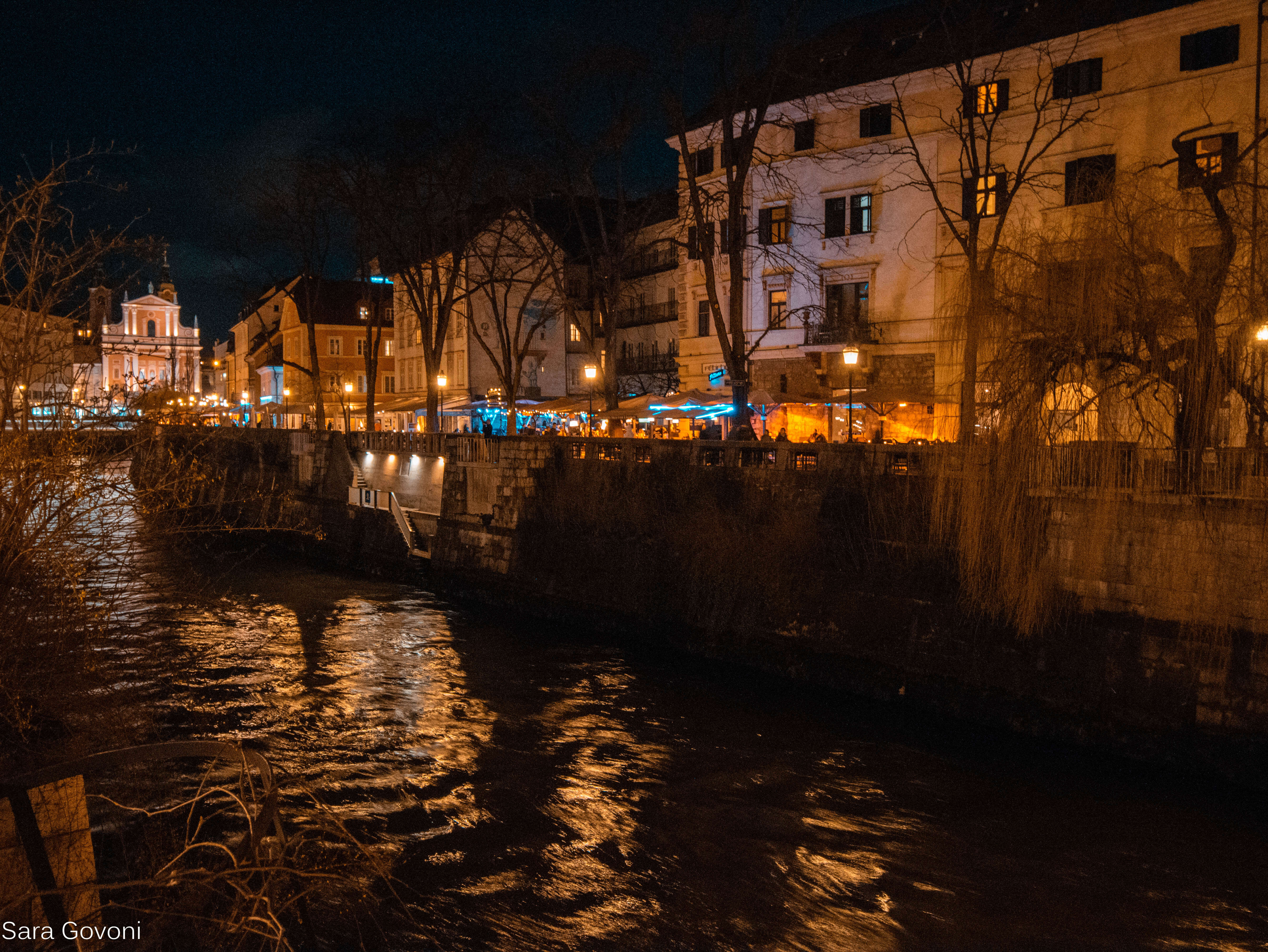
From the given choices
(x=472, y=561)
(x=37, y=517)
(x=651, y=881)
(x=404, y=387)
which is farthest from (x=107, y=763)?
(x=404, y=387)

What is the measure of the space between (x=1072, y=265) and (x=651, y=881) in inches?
401

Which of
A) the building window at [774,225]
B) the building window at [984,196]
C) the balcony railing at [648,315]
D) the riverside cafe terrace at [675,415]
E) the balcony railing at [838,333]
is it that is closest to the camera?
the building window at [984,196]

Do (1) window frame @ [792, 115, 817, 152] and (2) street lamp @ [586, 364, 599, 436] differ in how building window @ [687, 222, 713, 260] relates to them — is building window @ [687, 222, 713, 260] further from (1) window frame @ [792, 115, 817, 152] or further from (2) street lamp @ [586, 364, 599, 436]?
(2) street lamp @ [586, 364, 599, 436]

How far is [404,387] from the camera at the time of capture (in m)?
61.5

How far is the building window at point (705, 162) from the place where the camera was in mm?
35812

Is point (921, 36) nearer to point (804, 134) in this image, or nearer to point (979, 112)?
point (979, 112)

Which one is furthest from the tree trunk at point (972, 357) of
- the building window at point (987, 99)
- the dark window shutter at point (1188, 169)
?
the building window at point (987, 99)

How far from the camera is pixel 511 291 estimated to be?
5006 centimetres

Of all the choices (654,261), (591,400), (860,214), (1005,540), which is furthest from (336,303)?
(1005,540)

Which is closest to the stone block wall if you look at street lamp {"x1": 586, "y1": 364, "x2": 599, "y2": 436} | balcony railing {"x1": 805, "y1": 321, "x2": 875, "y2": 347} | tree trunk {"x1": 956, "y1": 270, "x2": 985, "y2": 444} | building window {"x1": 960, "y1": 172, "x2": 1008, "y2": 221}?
tree trunk {"x1": 956, "y1": 270, "x2": 985, "y2": 444}

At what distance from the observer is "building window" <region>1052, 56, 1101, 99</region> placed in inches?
1073

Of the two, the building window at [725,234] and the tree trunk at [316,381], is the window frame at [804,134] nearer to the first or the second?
the building window at [725,234]

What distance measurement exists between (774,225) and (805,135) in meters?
3.10

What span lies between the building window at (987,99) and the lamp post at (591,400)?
13826mm
